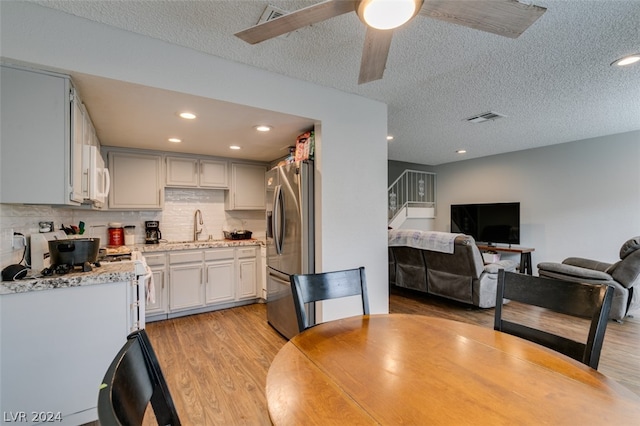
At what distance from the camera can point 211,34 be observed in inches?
73.2

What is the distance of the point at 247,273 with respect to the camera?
13.1 ft

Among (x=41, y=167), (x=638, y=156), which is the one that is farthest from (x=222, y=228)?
(x=638, y=156)

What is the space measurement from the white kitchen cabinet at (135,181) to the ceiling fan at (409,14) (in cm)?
300

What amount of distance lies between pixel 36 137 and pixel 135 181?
217cm

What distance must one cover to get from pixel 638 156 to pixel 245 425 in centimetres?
603

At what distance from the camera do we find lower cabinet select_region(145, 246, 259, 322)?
3453 millimetres

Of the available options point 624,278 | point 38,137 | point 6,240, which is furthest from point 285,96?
point 624,278

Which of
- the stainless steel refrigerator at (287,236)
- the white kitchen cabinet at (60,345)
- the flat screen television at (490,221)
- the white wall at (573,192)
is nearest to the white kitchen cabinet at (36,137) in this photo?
the white kitchen cabinet at (60,345)

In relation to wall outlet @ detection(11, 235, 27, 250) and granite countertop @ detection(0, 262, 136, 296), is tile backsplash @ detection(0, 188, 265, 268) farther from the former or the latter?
granite countertop @ detection(0, 262, 136, 296)

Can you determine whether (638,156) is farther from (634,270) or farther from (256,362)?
(256,362)

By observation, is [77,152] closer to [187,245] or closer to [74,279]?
[74,279]

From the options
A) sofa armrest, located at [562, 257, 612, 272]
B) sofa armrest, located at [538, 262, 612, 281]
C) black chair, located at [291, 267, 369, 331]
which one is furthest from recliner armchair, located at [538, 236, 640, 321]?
black chair, located at [291, 267, 369, 331]

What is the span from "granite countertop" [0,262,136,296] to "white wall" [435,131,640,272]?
6.19 m

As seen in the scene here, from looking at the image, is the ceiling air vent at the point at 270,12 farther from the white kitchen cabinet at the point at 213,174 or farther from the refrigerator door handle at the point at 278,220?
the white kitchen cabinet at the point at 213,174
